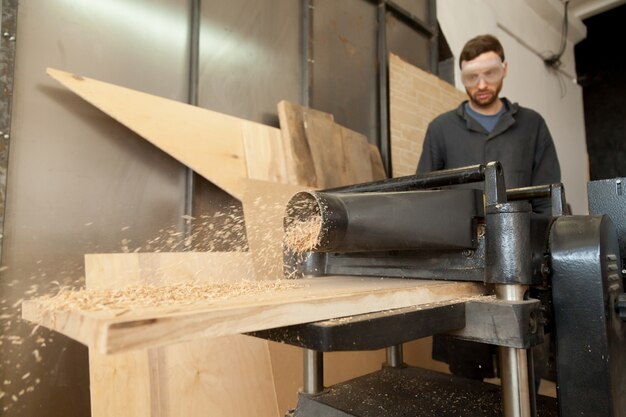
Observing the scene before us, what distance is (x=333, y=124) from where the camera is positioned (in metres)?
2.69

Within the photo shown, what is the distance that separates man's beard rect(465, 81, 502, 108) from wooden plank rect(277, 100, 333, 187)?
0.91 metres

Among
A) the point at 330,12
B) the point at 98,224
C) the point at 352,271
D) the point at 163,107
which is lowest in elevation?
the point at 352,271

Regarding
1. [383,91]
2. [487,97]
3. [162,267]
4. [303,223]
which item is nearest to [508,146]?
[487,97]

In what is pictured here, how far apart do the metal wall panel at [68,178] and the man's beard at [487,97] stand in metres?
1.56

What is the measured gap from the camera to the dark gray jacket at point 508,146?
222 cm

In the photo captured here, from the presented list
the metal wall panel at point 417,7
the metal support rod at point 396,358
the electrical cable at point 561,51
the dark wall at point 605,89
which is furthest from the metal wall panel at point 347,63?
the dark wall at point 605,89

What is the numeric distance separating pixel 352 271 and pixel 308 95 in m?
1.73

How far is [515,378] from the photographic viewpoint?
2.79 ft

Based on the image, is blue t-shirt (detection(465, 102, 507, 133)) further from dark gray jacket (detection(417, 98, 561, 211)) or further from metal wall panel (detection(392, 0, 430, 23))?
metal wall panel (detection(392, 0, 430, 23))

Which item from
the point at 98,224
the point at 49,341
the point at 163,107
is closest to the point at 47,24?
the point at 163,107

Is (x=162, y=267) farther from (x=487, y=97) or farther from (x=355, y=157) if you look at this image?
(x=487, y=97)

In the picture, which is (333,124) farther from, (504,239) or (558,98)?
(558,98)

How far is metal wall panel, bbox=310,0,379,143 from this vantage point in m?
2.90

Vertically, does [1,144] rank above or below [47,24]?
below
